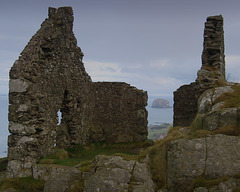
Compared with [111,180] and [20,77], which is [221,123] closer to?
[111,180]

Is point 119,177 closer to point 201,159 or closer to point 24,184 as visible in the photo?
point 201,159

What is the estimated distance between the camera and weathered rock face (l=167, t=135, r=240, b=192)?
5.86 metres

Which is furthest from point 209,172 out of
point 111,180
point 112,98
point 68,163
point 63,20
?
point 112,98

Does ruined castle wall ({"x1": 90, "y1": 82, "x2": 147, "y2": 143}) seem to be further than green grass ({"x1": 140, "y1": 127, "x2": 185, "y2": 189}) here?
Yes

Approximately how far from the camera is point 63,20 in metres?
12.4

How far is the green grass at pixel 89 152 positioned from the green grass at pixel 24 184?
755 millimetres

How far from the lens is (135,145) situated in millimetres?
14906

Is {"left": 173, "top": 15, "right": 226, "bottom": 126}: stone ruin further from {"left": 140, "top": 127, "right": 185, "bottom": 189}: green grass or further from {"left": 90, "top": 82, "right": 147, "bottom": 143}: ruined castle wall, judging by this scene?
{"left": 140, "top": 127, "right": 185, "bottom": 189}: green grass

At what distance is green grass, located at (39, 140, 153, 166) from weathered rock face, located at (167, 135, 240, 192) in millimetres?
4650

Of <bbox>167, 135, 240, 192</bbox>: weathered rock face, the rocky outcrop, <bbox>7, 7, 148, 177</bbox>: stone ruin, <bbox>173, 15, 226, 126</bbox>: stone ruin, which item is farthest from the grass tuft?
<bbox>167, 135, 240, 192</bbox>: weathered rock face

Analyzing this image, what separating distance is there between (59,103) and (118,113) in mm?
4065

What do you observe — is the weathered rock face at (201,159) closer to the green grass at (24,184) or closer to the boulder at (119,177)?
the boulder at (119,177)

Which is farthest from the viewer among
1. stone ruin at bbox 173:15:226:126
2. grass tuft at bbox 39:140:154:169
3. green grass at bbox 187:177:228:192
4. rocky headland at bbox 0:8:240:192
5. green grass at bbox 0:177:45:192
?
stone ruin at bbox 173:15:226:126

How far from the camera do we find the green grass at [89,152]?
10.5 metres
